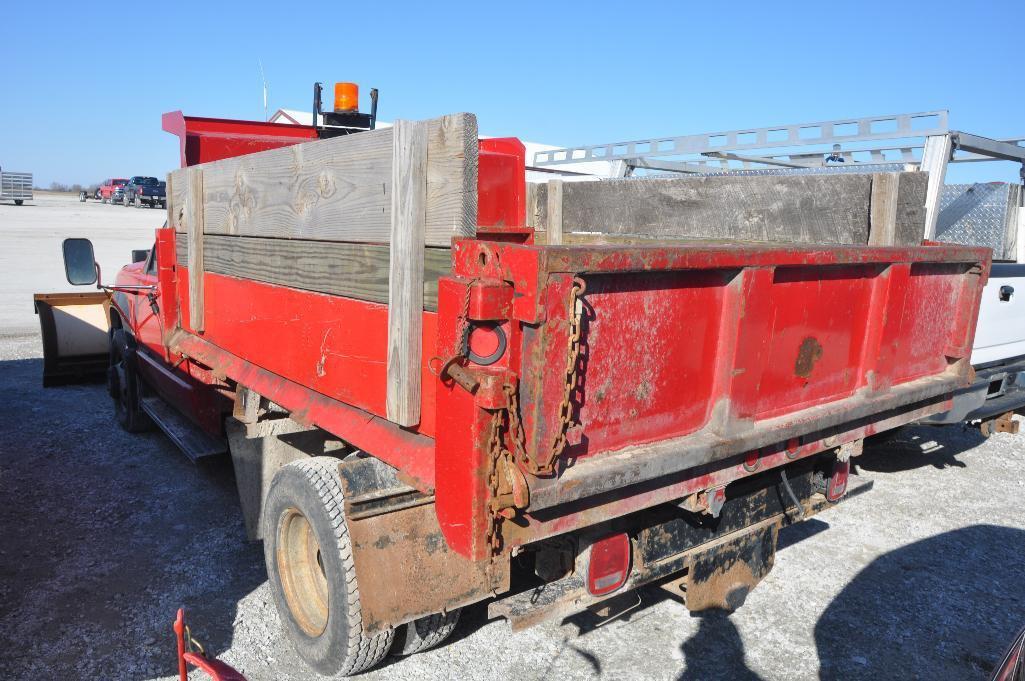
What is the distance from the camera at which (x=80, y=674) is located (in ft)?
10.2

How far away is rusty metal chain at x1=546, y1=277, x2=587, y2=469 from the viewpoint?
2.15 meters

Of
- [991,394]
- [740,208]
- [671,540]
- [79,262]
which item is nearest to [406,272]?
[671,540]

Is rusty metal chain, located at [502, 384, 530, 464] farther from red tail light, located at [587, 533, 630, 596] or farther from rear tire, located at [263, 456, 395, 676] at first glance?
rear tire, located at [263, 456, 395, 676]

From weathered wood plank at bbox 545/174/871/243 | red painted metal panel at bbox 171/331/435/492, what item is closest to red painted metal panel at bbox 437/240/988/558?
red painted metal panel at bbox 171/331/435/492

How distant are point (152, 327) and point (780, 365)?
4490 mm

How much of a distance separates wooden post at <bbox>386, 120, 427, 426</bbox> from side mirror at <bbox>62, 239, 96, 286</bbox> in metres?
4.07

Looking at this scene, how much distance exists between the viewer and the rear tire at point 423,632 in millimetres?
3092

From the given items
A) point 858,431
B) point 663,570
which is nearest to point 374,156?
point 663,570

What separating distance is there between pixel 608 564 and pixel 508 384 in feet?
3.47

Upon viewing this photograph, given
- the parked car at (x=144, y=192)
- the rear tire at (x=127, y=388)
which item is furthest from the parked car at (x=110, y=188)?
the rear tire at (x=127, y=388)

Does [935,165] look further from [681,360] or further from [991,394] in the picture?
[681,360]

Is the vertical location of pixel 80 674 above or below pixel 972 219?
below

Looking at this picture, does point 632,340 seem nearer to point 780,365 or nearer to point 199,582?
point 780,365

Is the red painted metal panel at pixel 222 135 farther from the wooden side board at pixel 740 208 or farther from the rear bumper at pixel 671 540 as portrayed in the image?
the rear bumper at pixel 671 540
